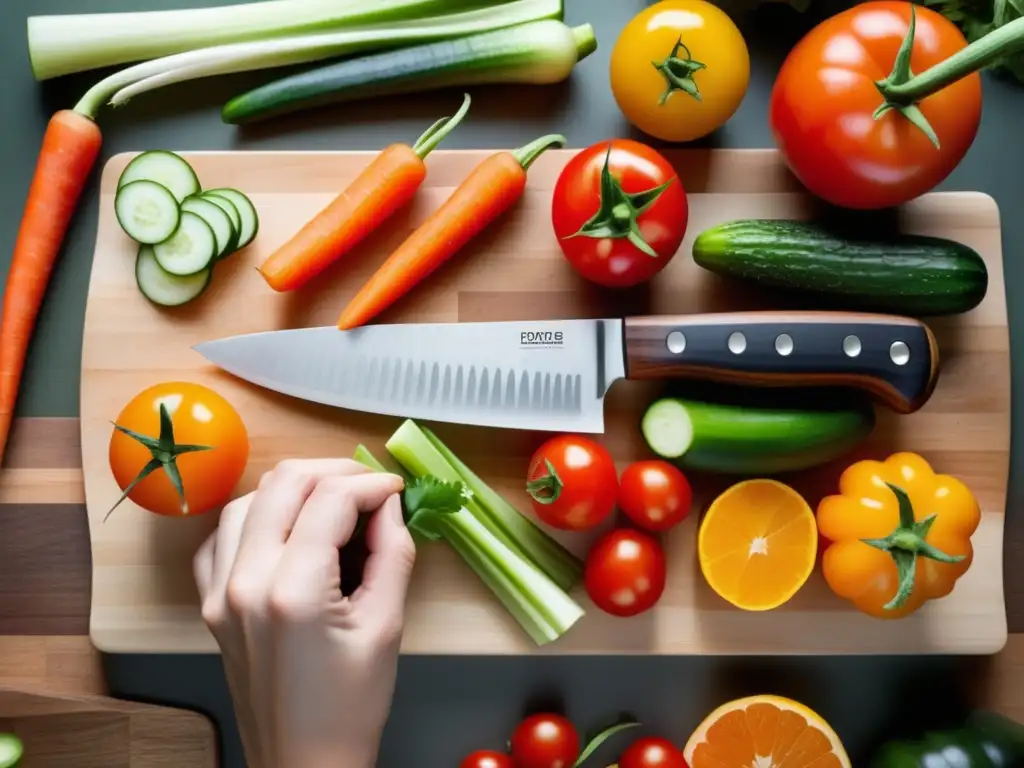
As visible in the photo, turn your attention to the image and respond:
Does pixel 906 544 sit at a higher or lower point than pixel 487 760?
higher

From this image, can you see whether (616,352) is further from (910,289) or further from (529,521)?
(910,289)

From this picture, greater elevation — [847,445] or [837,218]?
[837,218]

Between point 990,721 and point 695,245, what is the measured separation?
874 mm

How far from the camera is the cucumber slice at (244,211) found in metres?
1.43

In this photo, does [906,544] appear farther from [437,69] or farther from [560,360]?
[437,69]

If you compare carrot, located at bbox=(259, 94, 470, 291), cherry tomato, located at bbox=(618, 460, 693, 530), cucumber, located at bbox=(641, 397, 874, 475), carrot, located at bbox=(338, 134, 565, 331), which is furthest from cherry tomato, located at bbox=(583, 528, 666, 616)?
carrot, located at bbox=(259, 94, 470, 291)

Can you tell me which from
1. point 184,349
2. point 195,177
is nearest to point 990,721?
point 184,349

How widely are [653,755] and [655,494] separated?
417 mm

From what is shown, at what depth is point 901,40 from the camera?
4.12ft

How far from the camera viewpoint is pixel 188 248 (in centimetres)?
140

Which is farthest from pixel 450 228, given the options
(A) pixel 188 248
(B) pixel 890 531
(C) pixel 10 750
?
(C) pixel 10 750

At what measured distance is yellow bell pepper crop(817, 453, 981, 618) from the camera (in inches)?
51.1

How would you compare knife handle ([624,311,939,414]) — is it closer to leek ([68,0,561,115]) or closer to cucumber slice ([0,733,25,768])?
leek ([68,0,561,115])

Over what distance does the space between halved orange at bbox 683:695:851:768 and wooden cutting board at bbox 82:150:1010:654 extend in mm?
96
